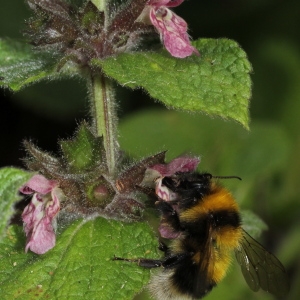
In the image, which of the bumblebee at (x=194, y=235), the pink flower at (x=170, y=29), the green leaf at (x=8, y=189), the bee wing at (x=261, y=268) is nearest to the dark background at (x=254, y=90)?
the bee wing at (x=261, y=268)

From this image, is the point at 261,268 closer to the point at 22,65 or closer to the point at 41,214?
Answer: the point at 41,214

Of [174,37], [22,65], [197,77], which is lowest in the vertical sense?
[22,65]

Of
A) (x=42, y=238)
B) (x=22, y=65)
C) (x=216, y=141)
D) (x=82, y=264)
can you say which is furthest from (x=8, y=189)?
(x=216, y=141)

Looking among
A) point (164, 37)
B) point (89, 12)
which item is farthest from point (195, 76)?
point (89, 12)

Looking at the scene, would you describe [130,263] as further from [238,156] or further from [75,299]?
[238,156]

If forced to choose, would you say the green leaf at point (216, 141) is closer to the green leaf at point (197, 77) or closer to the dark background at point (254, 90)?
the dark background at point (254, 90)

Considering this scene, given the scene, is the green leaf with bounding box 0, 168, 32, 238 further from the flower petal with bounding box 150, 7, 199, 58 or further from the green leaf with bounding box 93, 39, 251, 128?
the flower petal with bounding box 150, 7, 199, 58
